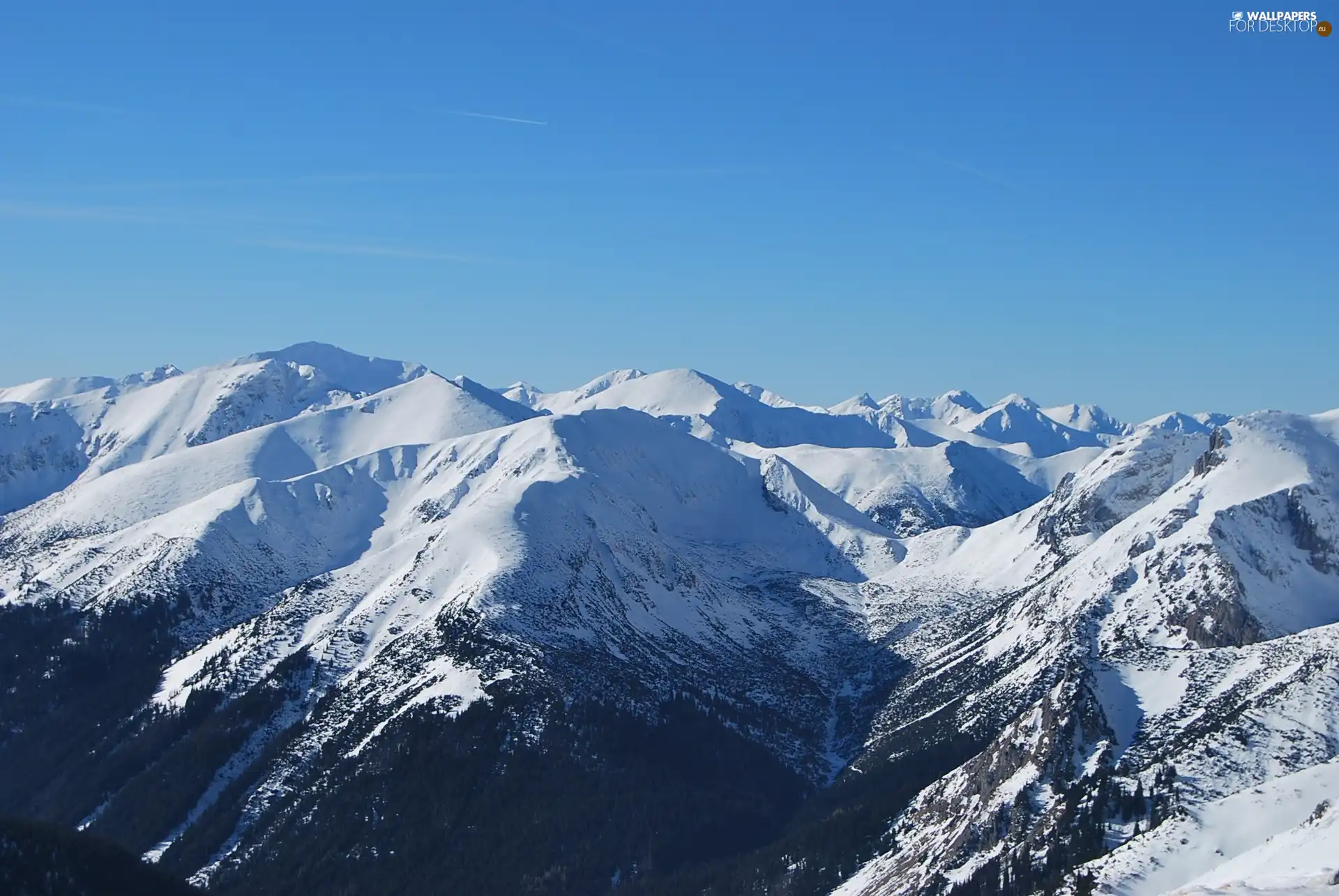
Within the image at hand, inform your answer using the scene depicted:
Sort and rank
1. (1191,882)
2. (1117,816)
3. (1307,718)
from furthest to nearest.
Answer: (1307,718), (1117,816), (1191,882)

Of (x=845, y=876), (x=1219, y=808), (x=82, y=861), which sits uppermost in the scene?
(x=82, y=861)

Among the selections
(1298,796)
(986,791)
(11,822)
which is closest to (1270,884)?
(1298,796)

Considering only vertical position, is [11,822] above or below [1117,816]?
above

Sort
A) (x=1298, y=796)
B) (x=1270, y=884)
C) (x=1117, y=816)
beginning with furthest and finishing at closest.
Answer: (x=1117, y=816), (x=1298, y=796), (x=1270, y=884)

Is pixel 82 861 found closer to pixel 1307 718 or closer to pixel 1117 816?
pixel 1117 816

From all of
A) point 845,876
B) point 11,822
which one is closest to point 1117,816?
point 845,876

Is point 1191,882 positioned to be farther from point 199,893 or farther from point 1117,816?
point 199,893

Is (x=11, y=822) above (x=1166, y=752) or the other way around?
above

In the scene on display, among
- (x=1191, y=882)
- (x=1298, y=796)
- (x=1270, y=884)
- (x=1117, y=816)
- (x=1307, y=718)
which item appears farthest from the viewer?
(x=1307, y=718)

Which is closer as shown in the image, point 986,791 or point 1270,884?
point 1270,884
